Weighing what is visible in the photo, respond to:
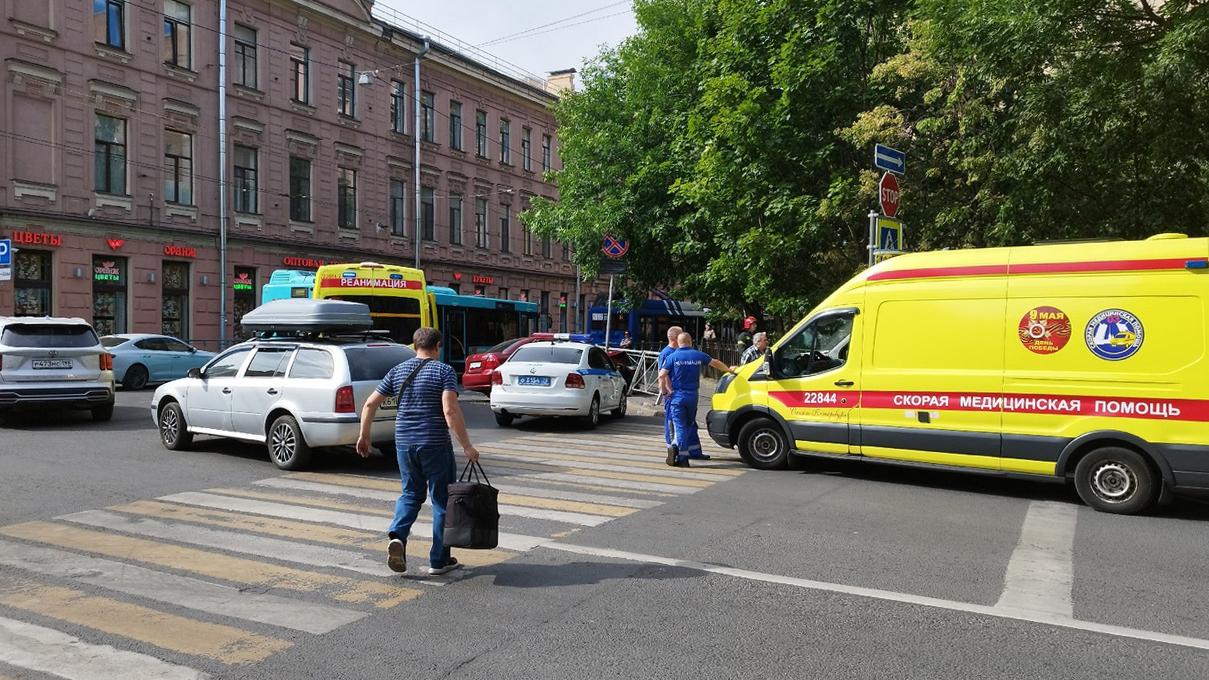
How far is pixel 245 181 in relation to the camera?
106 feet

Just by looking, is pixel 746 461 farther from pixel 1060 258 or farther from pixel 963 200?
pixel 963 200

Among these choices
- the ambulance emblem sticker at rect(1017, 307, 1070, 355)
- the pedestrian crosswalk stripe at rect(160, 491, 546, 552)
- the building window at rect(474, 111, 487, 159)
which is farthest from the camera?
the building window at rect(474, 111, 487, 159)

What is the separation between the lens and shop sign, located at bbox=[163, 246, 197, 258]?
2917cm

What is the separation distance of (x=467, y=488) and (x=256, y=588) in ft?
4.67

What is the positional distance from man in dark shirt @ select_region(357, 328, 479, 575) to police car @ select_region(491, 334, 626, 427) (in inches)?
359

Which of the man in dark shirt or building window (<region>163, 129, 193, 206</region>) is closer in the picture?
the man in dark shirt

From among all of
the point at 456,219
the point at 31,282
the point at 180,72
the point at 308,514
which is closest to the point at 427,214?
the point at 456,219

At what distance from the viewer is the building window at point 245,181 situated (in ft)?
105

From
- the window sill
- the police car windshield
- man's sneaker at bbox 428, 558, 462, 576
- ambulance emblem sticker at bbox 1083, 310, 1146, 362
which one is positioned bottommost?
man's sneaker at bbox 428, 558, 462, 576

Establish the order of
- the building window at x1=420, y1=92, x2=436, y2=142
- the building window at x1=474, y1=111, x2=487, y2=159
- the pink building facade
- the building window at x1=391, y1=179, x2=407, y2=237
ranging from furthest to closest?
the building window at x1=474, y1=111, x2=487, y2=159, the building window at x1=420, y1=92, x2=436, y2=142, the building window at x1=391, y1=179, x2=407, y2=237, the pink building facade

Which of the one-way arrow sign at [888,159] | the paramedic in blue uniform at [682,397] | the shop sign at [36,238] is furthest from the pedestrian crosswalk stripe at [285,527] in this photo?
the shop sign at [36,238]

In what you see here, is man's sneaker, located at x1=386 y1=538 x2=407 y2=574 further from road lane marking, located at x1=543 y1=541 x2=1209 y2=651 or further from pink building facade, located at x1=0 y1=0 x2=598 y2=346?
pink building facade, located at x1=0 y1=0 x2=598 y2=346

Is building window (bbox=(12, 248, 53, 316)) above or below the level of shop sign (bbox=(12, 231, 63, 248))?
below

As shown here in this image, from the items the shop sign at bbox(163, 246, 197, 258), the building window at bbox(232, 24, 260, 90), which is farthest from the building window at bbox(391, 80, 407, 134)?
the shop sign at bbox(163, 246, 197, 258)
